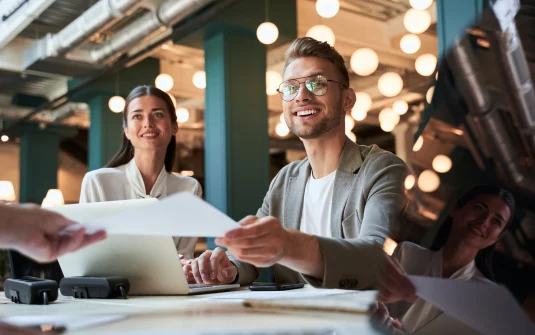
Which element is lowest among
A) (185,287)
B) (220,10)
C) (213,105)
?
(185,287)

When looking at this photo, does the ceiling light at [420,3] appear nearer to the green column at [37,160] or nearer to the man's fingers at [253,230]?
the man's fingers at [253,230]

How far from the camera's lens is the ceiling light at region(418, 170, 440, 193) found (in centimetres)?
42

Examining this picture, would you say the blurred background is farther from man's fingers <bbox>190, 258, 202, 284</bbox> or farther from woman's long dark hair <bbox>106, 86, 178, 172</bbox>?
woman's long dark hair <bbox>106, 86, 178, 172</bbox>

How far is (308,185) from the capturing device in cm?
184

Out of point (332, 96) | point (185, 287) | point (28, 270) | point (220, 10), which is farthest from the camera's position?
point (220, 10)

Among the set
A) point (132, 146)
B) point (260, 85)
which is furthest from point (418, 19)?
point (132, 146)

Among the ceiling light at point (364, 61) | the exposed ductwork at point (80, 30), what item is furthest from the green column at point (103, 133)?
the ceiling light at point (364, 61)

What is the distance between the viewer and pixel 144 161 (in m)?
2.74

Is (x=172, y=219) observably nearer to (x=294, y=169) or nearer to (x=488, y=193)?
(x=488, y=193)

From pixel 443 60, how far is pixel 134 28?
19.1 ft

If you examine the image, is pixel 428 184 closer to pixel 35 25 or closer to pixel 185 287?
pixel 185 287

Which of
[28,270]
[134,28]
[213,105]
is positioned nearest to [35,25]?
[134,28]

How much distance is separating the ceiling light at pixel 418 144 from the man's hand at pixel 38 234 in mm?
457

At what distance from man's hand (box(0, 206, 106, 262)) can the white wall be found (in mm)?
13568
